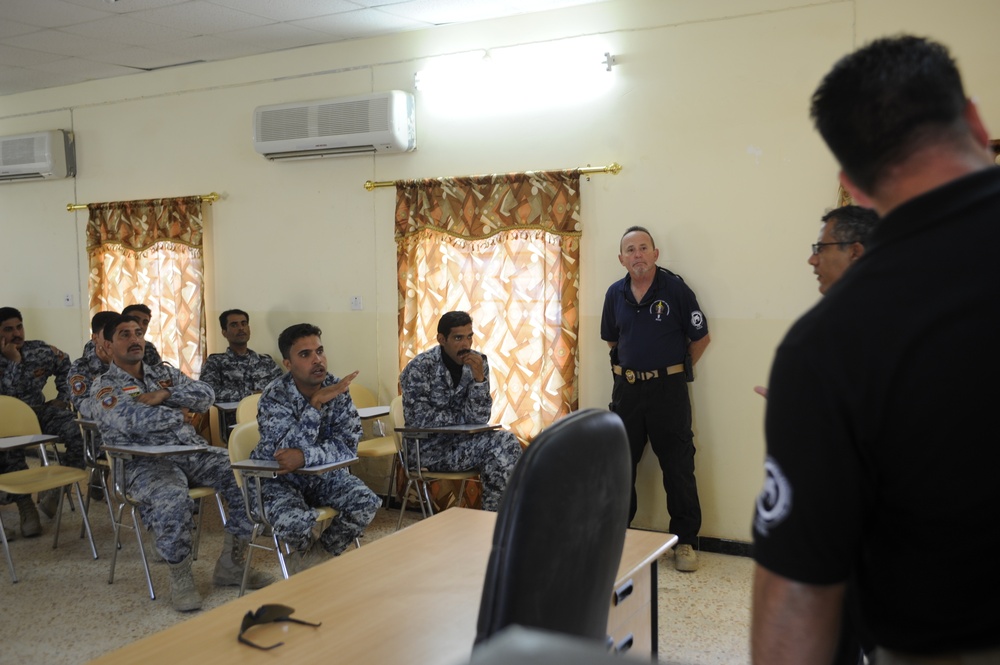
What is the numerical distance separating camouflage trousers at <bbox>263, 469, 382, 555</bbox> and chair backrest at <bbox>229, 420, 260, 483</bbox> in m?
0.18

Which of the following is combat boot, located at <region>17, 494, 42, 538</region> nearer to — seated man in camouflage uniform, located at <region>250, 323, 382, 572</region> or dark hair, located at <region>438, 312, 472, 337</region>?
seated man in camouflage uniform, located at <region>250, 323, 382, 572</region>

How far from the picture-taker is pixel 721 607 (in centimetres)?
387

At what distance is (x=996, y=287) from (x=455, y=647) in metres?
1.27

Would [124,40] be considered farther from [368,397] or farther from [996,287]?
[996,287]

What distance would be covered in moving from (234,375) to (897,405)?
5.45 metres

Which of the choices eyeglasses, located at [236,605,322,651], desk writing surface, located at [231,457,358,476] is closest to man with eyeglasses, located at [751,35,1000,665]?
eyeglasses, located at [236,605,322,651]

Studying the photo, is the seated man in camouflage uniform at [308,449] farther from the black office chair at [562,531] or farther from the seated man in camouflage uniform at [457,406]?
the black office chair at [562,531]

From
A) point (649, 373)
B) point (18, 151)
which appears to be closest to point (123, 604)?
point (649, 373)

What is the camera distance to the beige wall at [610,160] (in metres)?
4.37

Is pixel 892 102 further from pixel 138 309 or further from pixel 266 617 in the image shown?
pixel 138 309

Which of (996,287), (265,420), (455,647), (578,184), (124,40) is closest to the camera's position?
(996,287)

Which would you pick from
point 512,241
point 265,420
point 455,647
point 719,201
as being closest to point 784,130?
point 719,201

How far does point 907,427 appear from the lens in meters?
0.90

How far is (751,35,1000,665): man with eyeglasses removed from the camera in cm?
89
